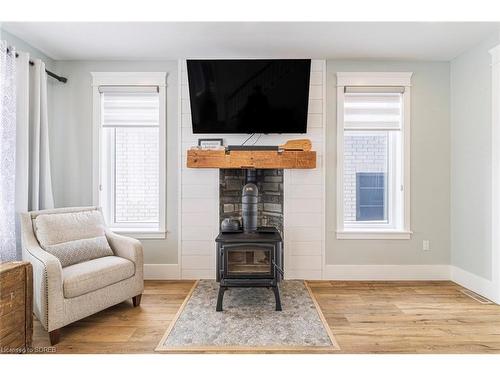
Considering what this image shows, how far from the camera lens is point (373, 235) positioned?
337 cm

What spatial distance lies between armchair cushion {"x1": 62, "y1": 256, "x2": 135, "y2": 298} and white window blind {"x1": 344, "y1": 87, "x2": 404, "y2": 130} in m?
2.63

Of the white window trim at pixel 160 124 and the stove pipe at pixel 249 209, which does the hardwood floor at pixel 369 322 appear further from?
the stove pipe at pixel 249 209

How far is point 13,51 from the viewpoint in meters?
2.53

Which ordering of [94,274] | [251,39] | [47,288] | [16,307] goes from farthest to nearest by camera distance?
[251,39] → [94,274] → [47,288] → [16,307]

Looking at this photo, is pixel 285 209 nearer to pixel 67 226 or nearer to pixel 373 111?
pixel 373 111

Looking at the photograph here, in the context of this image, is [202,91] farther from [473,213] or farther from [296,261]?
[473,213]

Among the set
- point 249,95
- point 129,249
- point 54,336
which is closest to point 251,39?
point 249,95

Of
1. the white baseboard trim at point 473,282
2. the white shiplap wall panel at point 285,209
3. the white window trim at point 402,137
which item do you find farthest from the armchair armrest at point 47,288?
the white baseboard trim at point 473,282

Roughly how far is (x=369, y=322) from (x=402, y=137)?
2.03 m

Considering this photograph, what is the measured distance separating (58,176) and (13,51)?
1.31 metres

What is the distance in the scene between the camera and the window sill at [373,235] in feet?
11.0

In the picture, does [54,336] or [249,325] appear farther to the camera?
[249,325]

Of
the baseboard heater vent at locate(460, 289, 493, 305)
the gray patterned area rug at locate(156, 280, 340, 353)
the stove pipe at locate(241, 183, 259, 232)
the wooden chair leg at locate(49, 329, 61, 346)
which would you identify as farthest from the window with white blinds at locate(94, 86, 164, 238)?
the baseboard heater vent at locate(460, 289, 493, 305)
